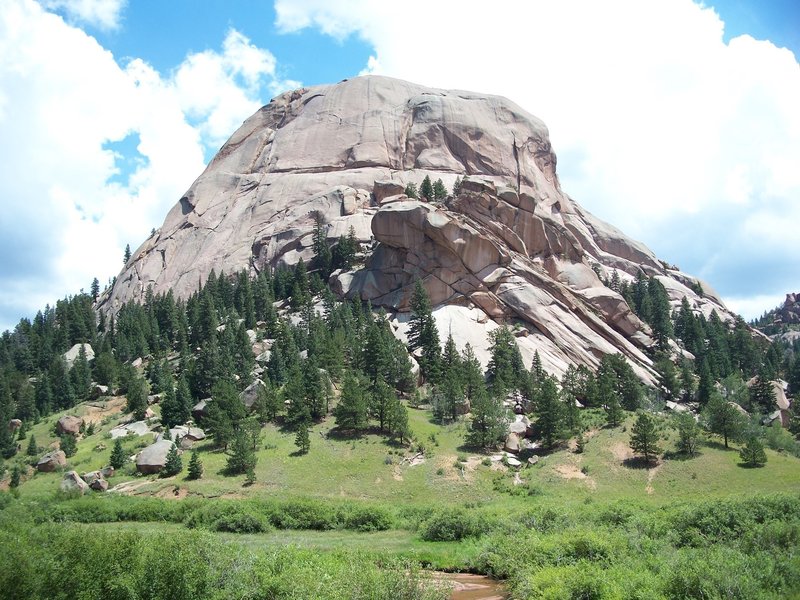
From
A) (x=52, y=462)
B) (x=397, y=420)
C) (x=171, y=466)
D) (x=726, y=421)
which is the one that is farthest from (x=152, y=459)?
(x=726, y=421)

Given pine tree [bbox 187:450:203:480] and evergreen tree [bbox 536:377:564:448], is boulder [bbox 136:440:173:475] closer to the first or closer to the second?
pine tree [bbox 187:450:203:480]

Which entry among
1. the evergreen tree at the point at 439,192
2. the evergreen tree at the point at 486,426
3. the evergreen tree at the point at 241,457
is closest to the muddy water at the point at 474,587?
the evergreen tree at the point at 241,457

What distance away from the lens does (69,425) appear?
84.4 m

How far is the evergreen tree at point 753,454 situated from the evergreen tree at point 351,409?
42.3 meters

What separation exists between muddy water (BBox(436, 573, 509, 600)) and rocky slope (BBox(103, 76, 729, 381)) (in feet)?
237

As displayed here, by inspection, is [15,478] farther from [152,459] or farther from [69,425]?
[69,425]

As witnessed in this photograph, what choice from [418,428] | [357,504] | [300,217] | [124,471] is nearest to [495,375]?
[418,428]

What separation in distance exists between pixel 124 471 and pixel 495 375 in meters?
51.5

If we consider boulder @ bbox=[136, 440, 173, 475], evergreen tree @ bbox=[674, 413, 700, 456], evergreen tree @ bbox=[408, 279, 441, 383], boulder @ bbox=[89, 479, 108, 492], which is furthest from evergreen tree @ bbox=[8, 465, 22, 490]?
evergreen tree @ bbox=[674, 413, 700, 456]

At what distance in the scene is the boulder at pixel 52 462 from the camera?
69375mm

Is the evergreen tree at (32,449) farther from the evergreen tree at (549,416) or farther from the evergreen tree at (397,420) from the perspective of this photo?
the evergreen tree at (549,416)

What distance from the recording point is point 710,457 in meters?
67.0

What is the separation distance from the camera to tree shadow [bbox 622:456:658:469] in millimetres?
67250

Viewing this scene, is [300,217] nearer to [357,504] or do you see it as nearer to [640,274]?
[640,274]
